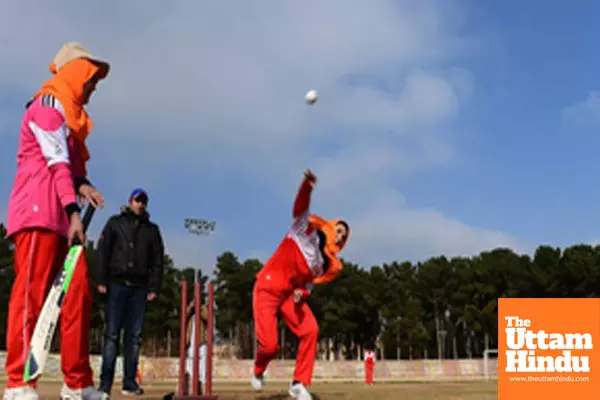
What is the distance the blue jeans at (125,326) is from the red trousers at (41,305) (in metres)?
2.12

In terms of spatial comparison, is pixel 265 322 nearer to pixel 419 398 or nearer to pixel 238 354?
pixel 419 398

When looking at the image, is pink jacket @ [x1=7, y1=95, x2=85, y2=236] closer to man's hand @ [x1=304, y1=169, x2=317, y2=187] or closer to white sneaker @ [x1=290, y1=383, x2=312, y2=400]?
man's hand @ [x1=304, y1=169, x2=317, y2=187]

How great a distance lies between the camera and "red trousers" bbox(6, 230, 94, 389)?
4211 millimetres

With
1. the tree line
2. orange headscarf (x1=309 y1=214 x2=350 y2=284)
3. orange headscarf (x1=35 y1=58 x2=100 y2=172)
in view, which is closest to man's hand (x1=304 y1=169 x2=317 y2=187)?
orange headscarf (x1=309 y1=214 x2=350 y2=284)

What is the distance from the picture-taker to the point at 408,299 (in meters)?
72.1

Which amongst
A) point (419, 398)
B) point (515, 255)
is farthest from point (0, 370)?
point (515, 255)

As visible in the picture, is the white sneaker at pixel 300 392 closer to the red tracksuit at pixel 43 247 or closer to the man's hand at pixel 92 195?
the red tracksuit at pixel 43 247

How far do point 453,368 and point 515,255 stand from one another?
27.3 m

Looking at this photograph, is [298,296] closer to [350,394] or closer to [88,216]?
[350,394]

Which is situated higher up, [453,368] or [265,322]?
[265,322]

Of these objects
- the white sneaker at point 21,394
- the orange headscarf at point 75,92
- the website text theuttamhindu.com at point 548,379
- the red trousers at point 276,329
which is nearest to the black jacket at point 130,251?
the red trousers at point 276,329

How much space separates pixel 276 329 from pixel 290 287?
1.73 feet

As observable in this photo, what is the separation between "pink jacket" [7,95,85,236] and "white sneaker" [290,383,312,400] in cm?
321

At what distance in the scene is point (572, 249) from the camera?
65188 millimetres
